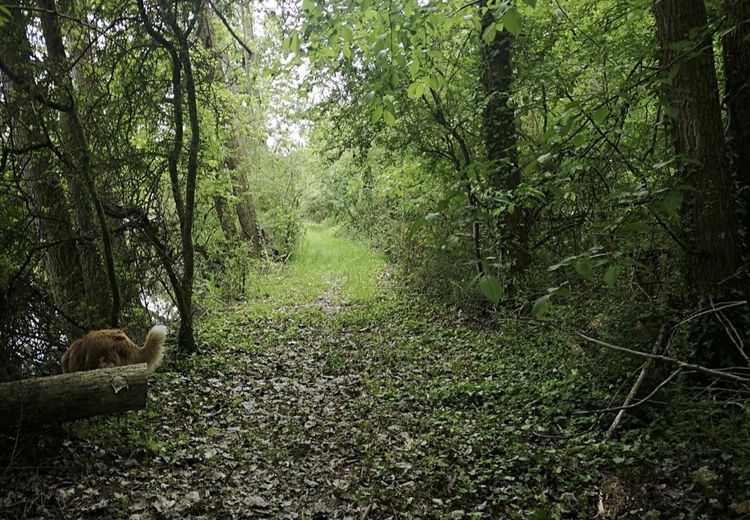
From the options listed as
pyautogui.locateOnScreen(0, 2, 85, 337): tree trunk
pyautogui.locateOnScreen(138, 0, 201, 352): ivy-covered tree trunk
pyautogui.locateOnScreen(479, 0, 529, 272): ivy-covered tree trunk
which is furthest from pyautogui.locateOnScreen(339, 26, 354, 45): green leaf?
pyautogui.locateOnScreen(479, 0, 529, 272): ivy-covered tree trunk

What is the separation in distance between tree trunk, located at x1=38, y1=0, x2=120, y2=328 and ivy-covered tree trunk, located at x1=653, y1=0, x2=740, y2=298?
228 inches

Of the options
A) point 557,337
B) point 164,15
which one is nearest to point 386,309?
point 557,337

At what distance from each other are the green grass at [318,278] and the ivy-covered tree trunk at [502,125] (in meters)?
4.20

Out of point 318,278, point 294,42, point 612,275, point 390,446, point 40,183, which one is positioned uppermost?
point 294,42

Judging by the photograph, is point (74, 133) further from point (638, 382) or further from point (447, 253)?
point (638, 382)

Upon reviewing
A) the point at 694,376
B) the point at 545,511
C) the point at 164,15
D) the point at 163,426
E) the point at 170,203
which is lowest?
the point at 545,511

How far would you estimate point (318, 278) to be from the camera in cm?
1538

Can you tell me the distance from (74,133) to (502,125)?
608cm

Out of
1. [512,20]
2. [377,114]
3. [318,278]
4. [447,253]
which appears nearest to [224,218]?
[318,278]

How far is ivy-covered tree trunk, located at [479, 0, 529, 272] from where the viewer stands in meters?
8.47

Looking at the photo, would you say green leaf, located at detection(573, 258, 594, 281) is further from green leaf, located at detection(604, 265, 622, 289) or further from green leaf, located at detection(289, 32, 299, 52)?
green leaf, located at detection(289, 32, 299, 52)

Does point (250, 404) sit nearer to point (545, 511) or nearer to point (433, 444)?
point (433, 444)

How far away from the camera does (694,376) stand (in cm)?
475

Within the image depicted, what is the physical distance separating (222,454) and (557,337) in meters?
4.25
